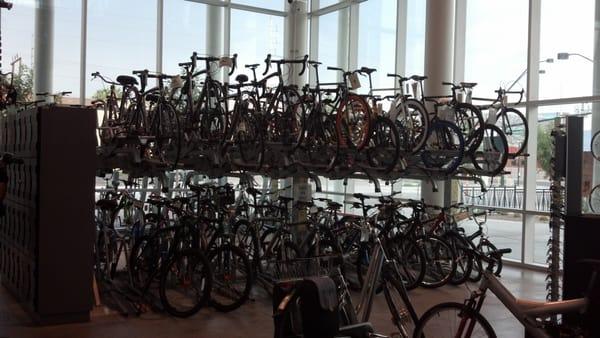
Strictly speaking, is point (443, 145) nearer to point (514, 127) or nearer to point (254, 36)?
point (514, 127)

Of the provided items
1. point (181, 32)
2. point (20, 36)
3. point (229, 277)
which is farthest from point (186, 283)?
point (181, 32)

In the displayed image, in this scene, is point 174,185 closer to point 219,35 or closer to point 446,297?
point 219,35

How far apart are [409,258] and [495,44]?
4381 millimetres

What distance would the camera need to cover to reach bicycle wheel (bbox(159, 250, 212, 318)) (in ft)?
15.8

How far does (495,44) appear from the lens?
8.80 m

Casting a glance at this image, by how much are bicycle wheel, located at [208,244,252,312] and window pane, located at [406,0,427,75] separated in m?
5.68

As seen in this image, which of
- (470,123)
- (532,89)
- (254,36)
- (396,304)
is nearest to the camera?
(396,304)

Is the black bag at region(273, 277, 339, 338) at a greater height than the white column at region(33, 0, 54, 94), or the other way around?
the white column at region(33, 0, 54, 94)

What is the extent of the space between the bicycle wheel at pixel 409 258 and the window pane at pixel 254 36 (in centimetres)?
602

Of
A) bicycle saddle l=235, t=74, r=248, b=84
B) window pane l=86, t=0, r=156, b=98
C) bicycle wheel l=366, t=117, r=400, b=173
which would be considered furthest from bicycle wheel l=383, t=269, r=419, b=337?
window pane l=86, t=0, r=156, b=98

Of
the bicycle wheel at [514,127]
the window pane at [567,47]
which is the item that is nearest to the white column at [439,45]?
the window pane at [567,47]

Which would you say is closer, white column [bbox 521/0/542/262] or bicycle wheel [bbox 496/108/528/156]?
bicycle wheel [bbox 496/108/528/156]

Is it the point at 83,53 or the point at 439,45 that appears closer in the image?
the point at 439,45

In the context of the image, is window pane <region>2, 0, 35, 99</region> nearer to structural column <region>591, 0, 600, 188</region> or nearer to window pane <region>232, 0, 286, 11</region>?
window pane <region>232, 0, 286, 11</region>
